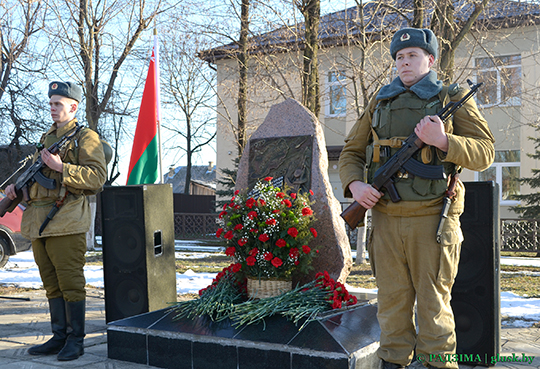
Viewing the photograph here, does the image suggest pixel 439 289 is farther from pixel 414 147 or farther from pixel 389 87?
pixel 389 87

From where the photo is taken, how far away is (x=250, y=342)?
369 cm

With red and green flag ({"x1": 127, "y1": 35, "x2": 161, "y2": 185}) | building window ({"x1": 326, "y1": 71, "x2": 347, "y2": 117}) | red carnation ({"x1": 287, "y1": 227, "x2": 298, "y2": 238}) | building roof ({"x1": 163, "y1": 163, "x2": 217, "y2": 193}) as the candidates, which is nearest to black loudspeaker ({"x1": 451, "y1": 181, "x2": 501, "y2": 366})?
red carnation ({"x1": 287, "y1": 227, "x2": 298, "y2": 238})

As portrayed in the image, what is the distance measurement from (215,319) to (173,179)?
46795mm

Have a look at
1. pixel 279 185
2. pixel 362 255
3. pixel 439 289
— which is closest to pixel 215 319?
pixel 279 185

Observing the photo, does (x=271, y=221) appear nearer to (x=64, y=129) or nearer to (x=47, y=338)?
(x=64, y=129)

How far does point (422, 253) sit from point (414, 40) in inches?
47.1

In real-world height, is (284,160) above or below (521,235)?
above

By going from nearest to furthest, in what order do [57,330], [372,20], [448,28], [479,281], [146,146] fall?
[479,281] → [57,330] → [146,146] → [448,28] → [372,20]

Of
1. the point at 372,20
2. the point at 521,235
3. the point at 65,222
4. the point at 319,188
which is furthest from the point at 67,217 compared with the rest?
the point at 521,235

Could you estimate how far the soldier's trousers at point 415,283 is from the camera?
2.86 metres

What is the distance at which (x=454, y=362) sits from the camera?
286cm

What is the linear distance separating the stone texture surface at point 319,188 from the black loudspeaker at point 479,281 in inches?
48.9

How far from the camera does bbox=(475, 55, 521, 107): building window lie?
11.0 metres

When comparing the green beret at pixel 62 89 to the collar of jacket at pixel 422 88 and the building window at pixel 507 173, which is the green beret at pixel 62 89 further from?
the building window at pixel 507 173
